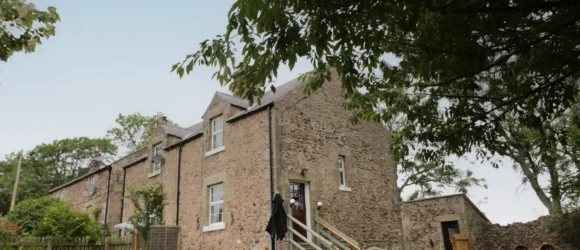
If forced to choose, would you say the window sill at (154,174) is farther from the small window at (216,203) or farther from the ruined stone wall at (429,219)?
the ruined stone wall at (429,219)

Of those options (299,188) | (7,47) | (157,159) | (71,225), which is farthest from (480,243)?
(7,47)

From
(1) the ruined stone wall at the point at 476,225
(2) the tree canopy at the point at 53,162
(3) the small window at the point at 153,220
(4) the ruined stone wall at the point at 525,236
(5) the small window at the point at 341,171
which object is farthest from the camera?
(2) the tree canopy at the point at 53,162

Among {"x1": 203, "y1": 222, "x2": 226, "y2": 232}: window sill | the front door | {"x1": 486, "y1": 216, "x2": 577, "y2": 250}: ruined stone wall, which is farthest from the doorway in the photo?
{"x1": 486, "y1": 216, "x2": 577, "y2": 250}: ruined stone wall

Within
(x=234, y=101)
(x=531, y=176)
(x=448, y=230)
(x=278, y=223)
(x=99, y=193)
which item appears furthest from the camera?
(x=99, y=193)

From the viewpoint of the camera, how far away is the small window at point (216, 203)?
1561 centimetres

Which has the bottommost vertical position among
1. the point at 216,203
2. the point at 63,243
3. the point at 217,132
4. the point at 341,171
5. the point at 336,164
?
the point at 63,243

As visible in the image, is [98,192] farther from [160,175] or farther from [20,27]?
[20,27]

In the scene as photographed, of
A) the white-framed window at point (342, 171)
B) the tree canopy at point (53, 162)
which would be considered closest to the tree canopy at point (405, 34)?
the white-framed window at point (342, 171)

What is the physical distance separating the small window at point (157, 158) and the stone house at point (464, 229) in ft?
40.6

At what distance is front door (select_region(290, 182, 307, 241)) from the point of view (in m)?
14.1

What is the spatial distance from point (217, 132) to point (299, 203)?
4635 mm

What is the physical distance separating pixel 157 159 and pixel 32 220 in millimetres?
8833

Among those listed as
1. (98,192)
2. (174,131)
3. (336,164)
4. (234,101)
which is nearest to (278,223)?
(336,164)

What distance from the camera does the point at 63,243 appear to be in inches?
558
